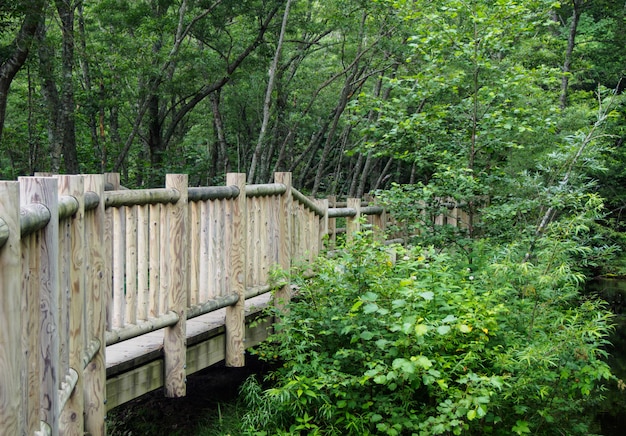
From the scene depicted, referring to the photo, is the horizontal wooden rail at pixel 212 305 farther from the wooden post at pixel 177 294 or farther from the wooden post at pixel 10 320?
the wooden post at pixel 10 320

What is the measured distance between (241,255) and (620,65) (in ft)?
58.7

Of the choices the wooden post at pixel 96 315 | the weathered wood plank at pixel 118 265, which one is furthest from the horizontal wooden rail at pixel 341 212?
the wooden post at pixel 96 315

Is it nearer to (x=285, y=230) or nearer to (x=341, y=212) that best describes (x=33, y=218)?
(x=285, y=230)

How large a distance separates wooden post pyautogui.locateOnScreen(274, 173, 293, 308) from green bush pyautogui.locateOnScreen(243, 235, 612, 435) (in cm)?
32

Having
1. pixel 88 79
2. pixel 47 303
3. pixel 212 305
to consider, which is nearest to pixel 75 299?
pixel 47 303

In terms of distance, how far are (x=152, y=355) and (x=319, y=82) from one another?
15675 millimetres

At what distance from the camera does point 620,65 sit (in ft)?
64.9

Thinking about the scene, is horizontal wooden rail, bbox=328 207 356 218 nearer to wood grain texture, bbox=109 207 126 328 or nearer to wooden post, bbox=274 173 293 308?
wooden post, bbox=274 173 293 308

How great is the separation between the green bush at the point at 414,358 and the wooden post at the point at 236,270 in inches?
15.4

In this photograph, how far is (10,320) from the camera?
1686 millimetres

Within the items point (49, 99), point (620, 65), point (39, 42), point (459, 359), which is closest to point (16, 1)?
point (39, 42)

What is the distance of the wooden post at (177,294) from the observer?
4.86m

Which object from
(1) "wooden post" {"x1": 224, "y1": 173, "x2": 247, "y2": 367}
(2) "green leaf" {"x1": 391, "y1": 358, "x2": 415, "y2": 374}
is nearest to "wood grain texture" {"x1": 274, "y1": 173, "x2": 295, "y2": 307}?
(1) "wooden post" {"x1": 224, "y1": 173, "x2": 247, "y2": 367}

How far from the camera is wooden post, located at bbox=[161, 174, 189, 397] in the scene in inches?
191
